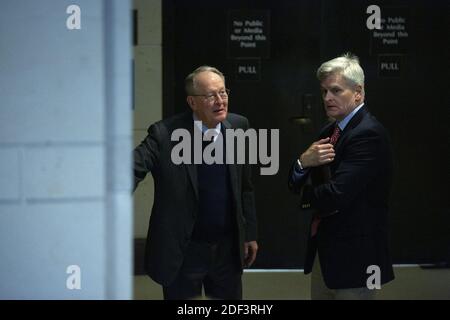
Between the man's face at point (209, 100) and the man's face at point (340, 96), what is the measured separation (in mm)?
493

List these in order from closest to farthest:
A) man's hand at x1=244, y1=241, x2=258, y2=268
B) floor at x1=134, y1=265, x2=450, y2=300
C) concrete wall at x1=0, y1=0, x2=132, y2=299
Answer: concrete wall at x1=0, y1=0, x2=132, y2=299 → man's hand at x1=244, y1=241, x2=258, y2=268 → floor at x1=134, y1=265, x2=450, y2=300

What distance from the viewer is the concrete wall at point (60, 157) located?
3064 millimetres

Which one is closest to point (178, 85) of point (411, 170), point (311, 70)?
point (311, 70)

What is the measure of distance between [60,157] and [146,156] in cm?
46

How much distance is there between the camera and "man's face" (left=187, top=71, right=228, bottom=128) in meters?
3.50

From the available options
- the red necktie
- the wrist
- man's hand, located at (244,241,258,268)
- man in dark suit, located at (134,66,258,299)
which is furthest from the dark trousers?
the wrist

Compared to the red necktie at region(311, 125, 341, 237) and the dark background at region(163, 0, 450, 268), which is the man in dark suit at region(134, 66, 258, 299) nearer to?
the red necktie at region(311, 125, 341, 237)

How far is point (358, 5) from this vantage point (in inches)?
208

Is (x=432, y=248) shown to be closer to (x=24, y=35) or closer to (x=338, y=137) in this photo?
(x=338, y=137)

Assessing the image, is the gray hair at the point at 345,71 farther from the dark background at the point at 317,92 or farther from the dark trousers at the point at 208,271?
the dark background at the point at 317,92

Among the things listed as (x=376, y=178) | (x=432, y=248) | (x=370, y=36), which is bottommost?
(x=432, y=248)

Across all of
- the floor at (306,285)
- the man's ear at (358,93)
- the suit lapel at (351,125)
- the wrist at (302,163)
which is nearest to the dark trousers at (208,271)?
the wrist at (302,163)

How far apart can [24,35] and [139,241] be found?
249 centimetres

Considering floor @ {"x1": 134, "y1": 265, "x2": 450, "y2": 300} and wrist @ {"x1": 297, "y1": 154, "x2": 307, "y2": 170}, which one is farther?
floor @ {"x1": 134, "y1": 265, "x2": 450, "y2": 300}
